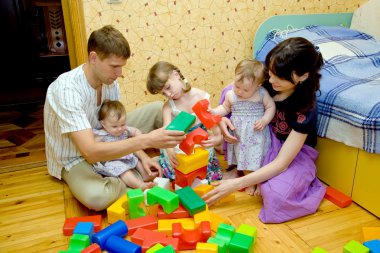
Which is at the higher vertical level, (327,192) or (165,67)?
(165,67)

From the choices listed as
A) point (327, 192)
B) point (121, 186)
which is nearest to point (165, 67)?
point (121, 186)

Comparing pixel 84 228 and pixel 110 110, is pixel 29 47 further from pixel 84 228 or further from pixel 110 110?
pixel 84 228

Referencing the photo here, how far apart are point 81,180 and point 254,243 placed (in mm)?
831

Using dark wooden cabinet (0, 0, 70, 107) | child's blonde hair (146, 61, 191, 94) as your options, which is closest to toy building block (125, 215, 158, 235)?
child's blonde hair (146, 61, 191, 94)

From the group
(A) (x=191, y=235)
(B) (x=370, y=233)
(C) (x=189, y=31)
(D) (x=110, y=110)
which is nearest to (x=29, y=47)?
(C) (x=189, y=31)

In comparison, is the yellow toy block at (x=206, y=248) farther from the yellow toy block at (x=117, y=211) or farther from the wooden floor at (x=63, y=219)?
the yellow toy block at (x=117, y=211)

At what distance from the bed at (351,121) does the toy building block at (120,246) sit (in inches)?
41.3

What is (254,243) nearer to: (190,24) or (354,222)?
(354,222)

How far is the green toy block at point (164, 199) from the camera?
4.74ft

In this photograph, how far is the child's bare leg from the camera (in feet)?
5.62

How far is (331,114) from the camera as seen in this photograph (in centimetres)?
170

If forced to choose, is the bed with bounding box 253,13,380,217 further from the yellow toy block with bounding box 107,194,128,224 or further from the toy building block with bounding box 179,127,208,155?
the yellow toy block with bounding box 107,194,128,224

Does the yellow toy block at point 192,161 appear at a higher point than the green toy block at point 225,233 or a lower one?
higher

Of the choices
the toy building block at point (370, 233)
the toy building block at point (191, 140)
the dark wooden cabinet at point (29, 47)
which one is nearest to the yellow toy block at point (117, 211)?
the toy building block at point (191, 140)
